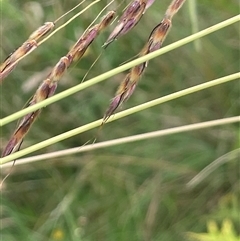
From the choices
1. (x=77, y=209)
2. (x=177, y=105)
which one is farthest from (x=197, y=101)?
(x=77, y=209)

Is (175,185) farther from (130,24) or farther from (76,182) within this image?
(130,24)

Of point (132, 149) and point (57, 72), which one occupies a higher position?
point (57, 72)

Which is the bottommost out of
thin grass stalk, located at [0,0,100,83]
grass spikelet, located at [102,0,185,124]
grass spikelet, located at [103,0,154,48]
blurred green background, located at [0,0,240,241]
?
blurred green background, located at [0,0,240,241]

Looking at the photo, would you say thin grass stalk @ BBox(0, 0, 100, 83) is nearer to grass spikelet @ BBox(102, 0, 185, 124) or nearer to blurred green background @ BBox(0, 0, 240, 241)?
grass spikelet @ BBox(102, 0, 185, 124)

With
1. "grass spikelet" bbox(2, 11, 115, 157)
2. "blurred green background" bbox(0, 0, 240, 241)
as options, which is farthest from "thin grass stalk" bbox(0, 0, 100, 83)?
"blurred green background" bbox(0, 0, 240, 241)

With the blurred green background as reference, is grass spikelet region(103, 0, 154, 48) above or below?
above

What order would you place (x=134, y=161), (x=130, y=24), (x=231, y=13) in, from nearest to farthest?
(x=130, y=24), (x=231, y=13), (x=134, y=161)

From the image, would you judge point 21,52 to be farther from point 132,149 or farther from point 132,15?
point 132,149

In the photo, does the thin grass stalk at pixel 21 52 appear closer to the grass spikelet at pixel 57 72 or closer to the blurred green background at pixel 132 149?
the grass spikelet at pixel 57 72

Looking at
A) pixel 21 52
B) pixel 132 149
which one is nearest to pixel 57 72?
pixel 21 52
